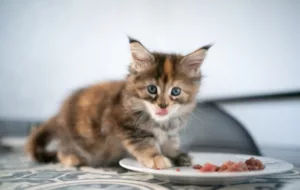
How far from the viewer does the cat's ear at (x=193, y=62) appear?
1099mm

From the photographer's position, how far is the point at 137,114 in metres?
1.16

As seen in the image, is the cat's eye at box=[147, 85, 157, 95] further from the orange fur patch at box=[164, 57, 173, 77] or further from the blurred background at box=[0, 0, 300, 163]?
the blurred background at box=[0, 0, 300, 163]

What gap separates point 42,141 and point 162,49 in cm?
61

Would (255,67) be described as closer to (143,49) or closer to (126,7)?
(143,49)

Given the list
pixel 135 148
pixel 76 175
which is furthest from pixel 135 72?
pixel 76 175

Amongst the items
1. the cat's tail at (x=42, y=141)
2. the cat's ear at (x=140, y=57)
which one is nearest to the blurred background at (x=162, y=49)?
the cat's tail at (x=42, y=141)

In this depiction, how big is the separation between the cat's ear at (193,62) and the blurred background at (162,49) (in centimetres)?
18

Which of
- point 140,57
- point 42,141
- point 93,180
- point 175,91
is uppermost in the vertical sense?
point 140,57

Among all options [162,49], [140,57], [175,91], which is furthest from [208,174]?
[162,49]

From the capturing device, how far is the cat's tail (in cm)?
140

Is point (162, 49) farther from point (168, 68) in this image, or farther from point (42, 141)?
point (42, 141)

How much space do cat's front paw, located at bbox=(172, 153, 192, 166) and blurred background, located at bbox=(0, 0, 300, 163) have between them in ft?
0.93

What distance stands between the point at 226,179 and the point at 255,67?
1.72 feet

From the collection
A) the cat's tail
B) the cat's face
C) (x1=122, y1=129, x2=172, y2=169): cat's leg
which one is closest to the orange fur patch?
the cat's face
